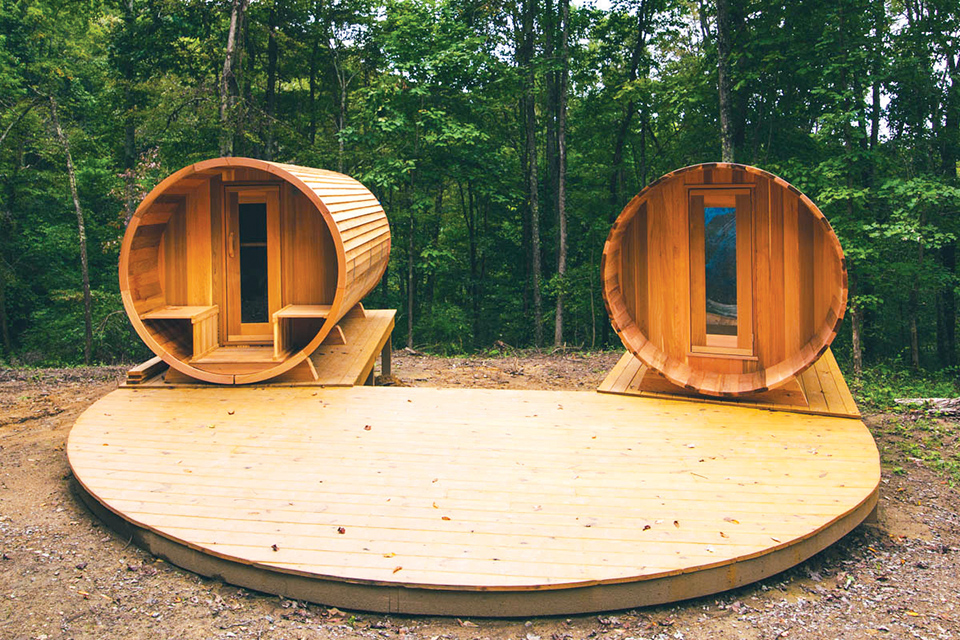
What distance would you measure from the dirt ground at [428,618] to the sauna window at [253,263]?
2.64 meters

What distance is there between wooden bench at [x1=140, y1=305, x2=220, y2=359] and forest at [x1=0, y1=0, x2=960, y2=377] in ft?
22.9

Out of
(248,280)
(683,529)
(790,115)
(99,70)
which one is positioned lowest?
(683,529)

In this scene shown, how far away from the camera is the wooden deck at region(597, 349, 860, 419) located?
542cm

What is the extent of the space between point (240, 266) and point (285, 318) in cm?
89

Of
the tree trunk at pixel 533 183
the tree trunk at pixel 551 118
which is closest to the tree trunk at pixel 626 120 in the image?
the tree trunk at pixel 551 118

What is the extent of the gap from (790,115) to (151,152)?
13.6 m

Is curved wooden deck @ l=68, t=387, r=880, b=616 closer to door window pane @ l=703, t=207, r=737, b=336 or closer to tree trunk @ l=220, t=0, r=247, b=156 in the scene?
door window pane @ l=703, t=207, r=737, b=336

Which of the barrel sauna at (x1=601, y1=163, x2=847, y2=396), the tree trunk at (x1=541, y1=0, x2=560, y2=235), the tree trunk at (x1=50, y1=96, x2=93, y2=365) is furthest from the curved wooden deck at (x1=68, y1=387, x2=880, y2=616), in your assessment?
the tree trunk at (x1=541, y1=0, x2=560, y2=235)

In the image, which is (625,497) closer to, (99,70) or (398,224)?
Answer: (398,224)

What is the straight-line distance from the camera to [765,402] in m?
5.59

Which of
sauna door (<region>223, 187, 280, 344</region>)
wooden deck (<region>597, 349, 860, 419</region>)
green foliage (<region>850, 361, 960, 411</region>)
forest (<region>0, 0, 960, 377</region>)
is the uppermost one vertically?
forest (<region>0, 0, 960, 377</region>)

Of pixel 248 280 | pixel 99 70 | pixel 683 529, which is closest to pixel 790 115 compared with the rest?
pixel 248 280

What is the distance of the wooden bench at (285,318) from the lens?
6.27m

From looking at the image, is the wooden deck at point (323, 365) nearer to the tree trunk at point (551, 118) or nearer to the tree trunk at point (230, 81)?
the tree trunk at point (230, 81)
